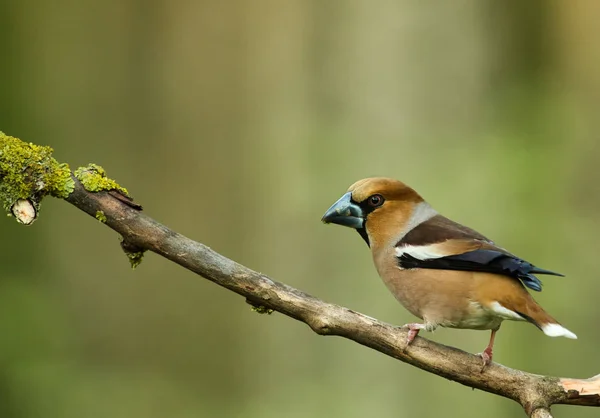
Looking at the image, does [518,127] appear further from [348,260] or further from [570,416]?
[570,416]

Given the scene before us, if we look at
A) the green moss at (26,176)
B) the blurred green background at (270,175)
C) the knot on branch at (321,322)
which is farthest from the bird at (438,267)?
the blurred green background at (270,175)

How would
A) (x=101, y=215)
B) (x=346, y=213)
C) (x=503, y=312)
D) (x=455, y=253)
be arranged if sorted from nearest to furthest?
(x=101, y=215) → (x=503, y=312) → (x=455, y=253) → (x=346, y=213)

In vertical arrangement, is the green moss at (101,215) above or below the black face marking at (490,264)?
below

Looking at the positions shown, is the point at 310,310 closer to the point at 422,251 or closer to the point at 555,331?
the point at 422,251

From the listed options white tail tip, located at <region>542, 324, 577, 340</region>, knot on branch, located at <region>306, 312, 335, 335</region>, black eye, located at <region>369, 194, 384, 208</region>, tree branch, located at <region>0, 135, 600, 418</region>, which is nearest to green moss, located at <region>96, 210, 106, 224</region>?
tree branch, located at <region>0, 135, 600, 418</region>

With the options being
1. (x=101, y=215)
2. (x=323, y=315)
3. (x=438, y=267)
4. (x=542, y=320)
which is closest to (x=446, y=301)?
(x=438, y=267)

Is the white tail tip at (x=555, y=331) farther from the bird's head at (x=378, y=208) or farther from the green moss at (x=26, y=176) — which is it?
the green moss at (x=26, y=176)

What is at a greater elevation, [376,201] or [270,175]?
[270,175]

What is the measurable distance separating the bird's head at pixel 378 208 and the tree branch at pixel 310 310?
532 millimetres

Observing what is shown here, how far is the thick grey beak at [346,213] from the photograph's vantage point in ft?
8.05

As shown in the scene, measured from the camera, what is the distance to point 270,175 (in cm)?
448

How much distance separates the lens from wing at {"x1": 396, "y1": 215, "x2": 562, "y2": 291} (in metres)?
2.10

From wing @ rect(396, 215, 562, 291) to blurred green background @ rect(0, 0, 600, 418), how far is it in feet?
6.02

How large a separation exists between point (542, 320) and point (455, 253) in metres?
0.34
